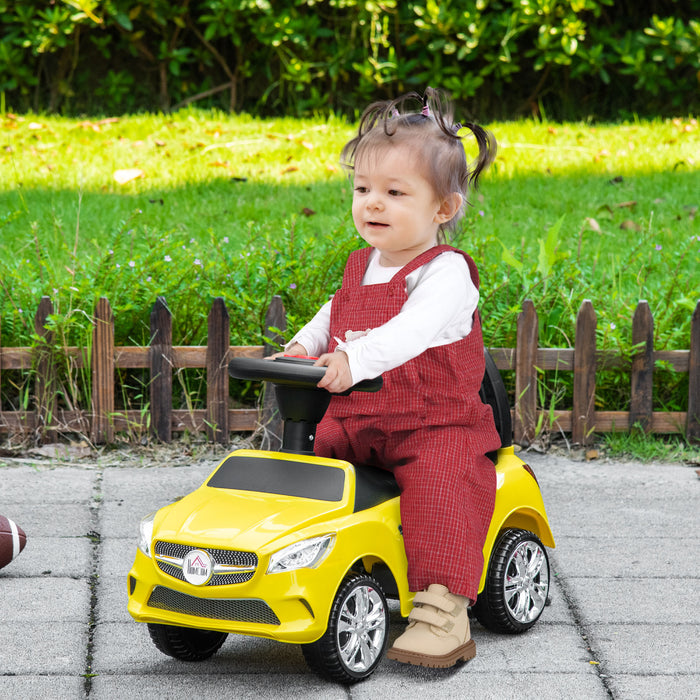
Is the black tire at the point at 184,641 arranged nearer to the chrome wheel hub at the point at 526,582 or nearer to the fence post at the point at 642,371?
the chrome wheel hub at the point at 526,582

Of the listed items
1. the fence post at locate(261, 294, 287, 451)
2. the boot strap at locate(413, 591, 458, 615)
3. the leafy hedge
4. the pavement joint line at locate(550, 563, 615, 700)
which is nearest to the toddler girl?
the boot strap at locate(413, 591, 458, 615)

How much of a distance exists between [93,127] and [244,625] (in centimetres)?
672

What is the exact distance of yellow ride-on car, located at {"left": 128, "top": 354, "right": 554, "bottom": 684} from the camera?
7.20 feet

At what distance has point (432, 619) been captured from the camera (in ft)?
7.88

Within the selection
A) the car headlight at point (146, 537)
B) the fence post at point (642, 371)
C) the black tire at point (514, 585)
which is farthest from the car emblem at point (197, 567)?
the fence post at point (642, 371)

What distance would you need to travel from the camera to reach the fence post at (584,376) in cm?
423

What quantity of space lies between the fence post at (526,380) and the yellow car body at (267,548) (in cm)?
192

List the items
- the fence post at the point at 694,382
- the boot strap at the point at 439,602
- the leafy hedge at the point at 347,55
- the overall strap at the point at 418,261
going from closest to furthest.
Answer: the boot strap at the point at 439,602, the overall strap at the point at 418,261, the fence post at the point at 694,382, the leafy hedge at the point at 347,55

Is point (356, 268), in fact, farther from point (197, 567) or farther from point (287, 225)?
point (287, 225)

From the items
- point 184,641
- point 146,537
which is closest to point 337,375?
point 146,537

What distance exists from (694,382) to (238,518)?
2.73 metres

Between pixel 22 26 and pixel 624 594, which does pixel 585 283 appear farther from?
pixel 22 26

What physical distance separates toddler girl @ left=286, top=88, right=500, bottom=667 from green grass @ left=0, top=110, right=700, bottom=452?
5.64ft

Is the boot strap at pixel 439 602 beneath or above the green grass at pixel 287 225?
beneath
